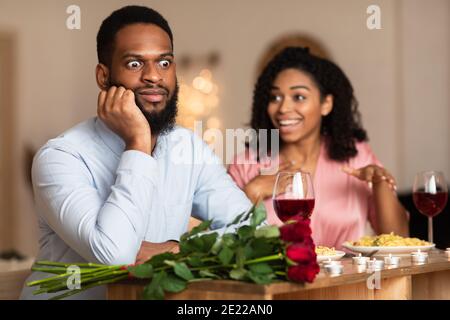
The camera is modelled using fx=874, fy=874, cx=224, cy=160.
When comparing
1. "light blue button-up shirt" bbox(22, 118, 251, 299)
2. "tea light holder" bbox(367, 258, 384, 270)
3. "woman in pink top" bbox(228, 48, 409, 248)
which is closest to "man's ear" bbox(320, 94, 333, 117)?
"woman in pink top" bbox(228, 48, 409, 248)

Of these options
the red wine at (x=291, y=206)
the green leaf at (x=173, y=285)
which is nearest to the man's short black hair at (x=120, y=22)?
the red wine at (x=291, y=206)

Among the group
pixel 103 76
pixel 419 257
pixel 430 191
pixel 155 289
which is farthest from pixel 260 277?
pixel 430 191

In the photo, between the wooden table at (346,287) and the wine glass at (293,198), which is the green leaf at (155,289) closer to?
the wooden table at (346,287)

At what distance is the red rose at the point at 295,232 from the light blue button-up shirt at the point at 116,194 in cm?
47

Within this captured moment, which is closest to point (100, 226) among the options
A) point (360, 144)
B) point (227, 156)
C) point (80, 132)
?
point (80, 132)

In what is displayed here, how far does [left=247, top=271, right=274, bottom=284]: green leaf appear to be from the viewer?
1807mm

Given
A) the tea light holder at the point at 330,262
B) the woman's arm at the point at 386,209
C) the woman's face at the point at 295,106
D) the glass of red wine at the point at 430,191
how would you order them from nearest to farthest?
the tea light holder at the point at 330,262, the glass of red wine at the point at 430,191, the woman's arm at the point at 386,209, the woman's face at the point at 295,106

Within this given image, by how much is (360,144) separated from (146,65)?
192cm

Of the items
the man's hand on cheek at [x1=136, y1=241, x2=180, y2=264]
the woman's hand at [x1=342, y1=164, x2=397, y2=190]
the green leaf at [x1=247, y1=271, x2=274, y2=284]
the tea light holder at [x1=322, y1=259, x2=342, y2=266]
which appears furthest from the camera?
the woman's hand at [x1=342, y1=164, x2=397, y2=190]

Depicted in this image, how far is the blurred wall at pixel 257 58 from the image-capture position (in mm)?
6824

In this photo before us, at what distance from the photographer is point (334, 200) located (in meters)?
4.01

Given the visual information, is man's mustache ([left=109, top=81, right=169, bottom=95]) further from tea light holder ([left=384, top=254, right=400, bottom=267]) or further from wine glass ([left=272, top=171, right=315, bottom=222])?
tea light holder ([left=384, top=254, right=400, bottom=267])
